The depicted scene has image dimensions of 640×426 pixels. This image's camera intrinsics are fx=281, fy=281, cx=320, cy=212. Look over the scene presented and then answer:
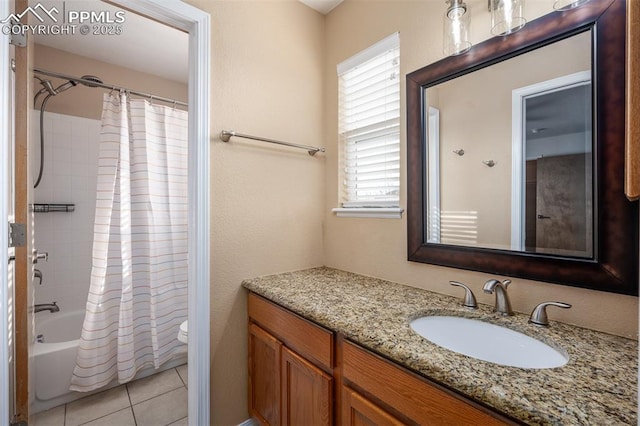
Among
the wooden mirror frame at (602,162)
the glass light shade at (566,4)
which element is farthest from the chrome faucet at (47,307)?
the glass light shade at (566,4)

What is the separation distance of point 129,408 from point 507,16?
2.88m

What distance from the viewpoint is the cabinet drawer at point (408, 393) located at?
0.67 metres

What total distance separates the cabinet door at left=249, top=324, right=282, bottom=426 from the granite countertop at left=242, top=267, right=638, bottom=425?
28 centimetres

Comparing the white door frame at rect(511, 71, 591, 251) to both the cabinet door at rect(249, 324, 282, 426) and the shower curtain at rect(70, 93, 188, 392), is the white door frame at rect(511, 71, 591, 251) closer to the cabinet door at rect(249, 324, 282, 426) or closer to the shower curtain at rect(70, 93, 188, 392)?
the cabinet door at rect(249, 324, 282, 426)

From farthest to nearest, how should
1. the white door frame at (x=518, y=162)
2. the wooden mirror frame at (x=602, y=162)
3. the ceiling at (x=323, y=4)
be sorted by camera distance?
the ceiling at (x=323, y=4) → the white door frame at (x=518, y=162) → the wooden mirror frame at (x=602, y=162)

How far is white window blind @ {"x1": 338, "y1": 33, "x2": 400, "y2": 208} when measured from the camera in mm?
1548

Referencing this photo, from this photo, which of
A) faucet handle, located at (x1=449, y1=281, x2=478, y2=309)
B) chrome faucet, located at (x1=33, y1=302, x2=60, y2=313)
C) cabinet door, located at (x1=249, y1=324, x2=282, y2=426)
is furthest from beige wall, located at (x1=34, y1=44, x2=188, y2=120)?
faucet handle, located at (x1=449, y1=281, x2=478, y2=309)

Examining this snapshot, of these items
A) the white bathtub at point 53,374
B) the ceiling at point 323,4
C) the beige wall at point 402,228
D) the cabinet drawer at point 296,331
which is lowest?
the white bathtub at point 53,374

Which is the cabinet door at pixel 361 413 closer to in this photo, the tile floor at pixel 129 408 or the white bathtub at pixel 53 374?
the tile floor at pixel 129 408

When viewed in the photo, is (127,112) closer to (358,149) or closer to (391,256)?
(358,149)

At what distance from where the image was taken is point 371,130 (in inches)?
65.8

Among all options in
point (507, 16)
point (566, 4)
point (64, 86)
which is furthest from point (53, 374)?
point (566, 4)

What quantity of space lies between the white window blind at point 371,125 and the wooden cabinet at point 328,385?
2.72 feet

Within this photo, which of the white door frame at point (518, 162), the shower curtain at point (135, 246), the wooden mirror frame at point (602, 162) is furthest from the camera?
the shower curtain at point (135, 246)
